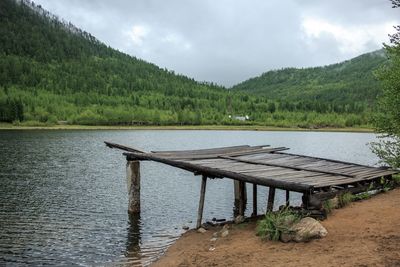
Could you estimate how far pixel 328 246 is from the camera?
1373cm

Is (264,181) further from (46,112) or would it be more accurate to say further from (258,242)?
(46,112)

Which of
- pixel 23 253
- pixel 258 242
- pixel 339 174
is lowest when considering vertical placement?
pixel 23 253

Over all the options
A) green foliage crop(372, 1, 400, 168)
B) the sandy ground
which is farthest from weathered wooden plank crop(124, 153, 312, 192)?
green foliage crop(372, 1, 400, 168)

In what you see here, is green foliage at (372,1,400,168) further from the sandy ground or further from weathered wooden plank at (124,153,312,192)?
weathered wooden plank at (124,153,312,192)

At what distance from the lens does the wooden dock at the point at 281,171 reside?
1727 cm

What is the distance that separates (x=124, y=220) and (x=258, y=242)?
35.7 ft

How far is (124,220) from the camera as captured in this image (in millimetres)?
24500

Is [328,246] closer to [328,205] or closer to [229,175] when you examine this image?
[328,205]

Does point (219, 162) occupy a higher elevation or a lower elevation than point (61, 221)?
higher

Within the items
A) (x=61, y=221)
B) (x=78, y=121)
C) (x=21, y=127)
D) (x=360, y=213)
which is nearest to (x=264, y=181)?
(x=360, y=213)

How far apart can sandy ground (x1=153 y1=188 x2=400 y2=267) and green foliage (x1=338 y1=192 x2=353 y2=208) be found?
26 centimetres

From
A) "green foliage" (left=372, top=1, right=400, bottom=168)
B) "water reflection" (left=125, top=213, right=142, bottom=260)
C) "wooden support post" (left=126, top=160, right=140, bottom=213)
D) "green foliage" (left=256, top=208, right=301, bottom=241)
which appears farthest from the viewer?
"wooden support post" (left=126, top=160, right=140, bottom=213)

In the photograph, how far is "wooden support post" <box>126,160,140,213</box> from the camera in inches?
1029

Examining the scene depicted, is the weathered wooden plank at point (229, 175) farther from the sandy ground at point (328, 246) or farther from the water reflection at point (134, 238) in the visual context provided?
the water reflection at point (134, 238)
